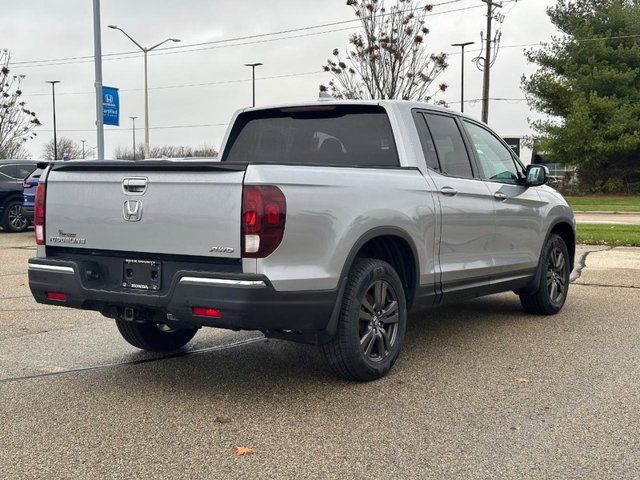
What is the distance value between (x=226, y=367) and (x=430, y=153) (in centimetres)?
219

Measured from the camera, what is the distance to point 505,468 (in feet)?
11.8

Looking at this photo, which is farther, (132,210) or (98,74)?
(98,74)

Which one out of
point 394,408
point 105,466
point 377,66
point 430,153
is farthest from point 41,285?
point 377,66

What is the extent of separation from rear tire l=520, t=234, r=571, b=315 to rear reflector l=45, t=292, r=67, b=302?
14.2 feet

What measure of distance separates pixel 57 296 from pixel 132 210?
81cm

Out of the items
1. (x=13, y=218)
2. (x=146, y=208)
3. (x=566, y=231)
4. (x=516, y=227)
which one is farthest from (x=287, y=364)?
(x=13, y=218)

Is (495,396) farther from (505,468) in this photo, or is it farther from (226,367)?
(226,367)

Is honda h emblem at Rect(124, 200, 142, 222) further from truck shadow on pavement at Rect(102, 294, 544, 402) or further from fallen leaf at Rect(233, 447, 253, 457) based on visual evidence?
fallen leaf at Rect(233, 447, 253, 457)

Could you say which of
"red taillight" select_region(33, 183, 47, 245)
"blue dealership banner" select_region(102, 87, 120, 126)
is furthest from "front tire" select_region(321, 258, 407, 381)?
"blue dealership banner" select_region(102, 87, 120, 126)

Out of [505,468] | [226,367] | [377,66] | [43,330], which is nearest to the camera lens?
[505,468]

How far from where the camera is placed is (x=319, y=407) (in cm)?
451

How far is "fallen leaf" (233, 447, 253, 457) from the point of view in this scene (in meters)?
3.75

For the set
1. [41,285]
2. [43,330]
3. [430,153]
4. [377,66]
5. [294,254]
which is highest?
[377,66]

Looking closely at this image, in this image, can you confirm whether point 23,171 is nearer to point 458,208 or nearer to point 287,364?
point 287,364
